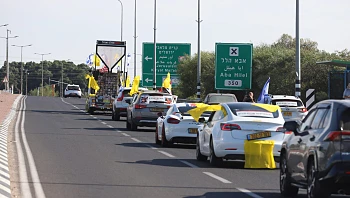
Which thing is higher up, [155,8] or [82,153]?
[155,8]

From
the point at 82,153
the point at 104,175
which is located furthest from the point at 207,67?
the point at 104,175

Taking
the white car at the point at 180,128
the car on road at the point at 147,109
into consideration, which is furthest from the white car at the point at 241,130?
the car on road at the point at 147,109

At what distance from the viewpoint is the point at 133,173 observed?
57.8 ft

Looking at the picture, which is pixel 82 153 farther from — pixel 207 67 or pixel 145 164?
pixel 207 67

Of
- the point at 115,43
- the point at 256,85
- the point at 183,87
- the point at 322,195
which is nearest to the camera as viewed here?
the point at 322,195

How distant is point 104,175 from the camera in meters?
17.1

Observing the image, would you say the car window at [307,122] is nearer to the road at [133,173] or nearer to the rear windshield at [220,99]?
the road at [133,173]

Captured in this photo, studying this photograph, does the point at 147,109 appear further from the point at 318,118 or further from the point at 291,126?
the point at 318,118

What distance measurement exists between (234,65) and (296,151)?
29876 millimetres

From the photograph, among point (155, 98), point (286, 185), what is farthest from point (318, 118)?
point (155, 98)

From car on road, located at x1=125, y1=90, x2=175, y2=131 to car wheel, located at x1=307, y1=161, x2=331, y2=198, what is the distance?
885 inches

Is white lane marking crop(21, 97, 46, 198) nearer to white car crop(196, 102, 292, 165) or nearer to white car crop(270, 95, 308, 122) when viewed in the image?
white car crop(196, 102, 292, 165)

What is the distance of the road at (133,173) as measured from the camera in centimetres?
1456

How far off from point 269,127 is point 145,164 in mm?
2821
